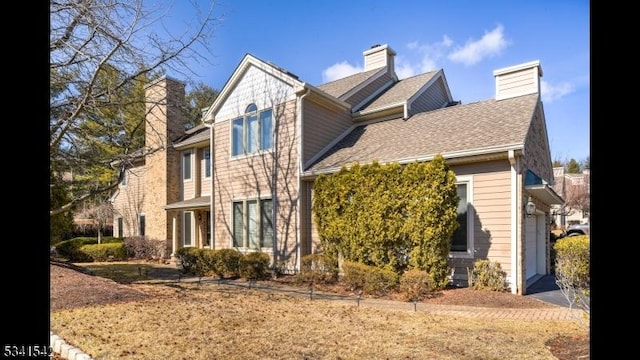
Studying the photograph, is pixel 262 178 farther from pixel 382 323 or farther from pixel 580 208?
pixel 580 208

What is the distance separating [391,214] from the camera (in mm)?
10328

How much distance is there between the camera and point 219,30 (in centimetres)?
991

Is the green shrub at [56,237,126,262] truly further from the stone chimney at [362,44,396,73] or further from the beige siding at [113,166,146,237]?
the stone chimney at [362,44,396,73]

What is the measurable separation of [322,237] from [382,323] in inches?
206

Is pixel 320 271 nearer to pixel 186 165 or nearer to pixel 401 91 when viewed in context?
pixel 401 91

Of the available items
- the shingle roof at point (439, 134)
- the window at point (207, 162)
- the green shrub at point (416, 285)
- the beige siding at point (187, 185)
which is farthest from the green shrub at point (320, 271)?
the beige siding at point (187, 185)

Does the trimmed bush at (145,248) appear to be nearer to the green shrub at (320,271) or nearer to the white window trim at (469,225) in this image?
the green shrub at (320,271)

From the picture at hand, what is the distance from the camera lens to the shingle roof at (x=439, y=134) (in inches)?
414

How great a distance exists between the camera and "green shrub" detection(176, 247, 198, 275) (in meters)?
14.3

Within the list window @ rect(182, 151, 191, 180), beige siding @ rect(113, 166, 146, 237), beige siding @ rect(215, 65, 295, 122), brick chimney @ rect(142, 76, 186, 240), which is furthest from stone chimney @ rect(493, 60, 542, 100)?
beige siding @ rect(113, 166, 146, 237)

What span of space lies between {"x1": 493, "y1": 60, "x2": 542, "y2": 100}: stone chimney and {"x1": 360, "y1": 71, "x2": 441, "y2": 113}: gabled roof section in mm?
3152

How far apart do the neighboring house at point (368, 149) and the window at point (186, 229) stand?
546 mm

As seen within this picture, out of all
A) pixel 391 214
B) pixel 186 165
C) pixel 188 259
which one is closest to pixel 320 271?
pixel 391 214
